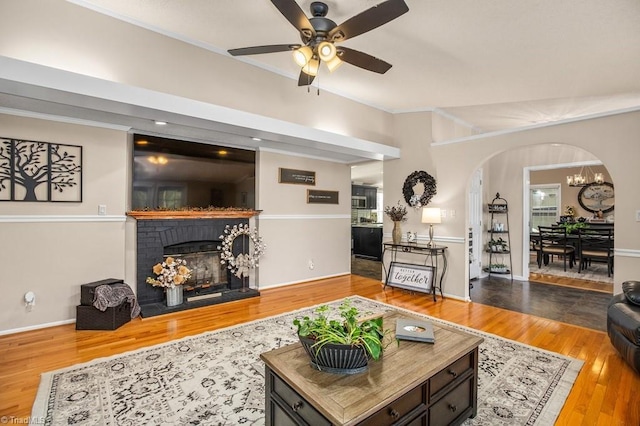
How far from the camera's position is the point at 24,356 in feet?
8.99

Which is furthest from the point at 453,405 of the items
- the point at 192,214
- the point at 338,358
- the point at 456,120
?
the point at 456,120

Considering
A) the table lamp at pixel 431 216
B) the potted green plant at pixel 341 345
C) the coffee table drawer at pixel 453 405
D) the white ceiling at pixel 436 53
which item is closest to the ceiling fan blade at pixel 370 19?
the white ceiling at pixel 436 53

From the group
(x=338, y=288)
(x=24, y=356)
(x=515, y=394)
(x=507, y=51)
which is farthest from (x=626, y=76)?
(x=24, y=356)

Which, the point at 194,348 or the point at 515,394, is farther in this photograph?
the point at 194,348

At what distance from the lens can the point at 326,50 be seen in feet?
7.66

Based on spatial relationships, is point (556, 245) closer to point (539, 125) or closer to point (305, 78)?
point (539, 125)

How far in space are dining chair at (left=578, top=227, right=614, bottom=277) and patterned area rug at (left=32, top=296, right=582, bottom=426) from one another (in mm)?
4937

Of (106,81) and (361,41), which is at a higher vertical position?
(361,41)

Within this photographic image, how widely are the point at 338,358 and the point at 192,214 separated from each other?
343 cm

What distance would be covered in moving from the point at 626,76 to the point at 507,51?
5.70 feet

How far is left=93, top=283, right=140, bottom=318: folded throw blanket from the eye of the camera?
3.32m

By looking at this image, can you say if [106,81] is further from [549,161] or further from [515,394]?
[549,161]

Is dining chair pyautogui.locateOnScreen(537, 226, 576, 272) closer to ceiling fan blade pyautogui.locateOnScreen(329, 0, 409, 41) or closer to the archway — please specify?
the archway

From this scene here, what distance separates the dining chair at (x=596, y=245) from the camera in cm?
604
